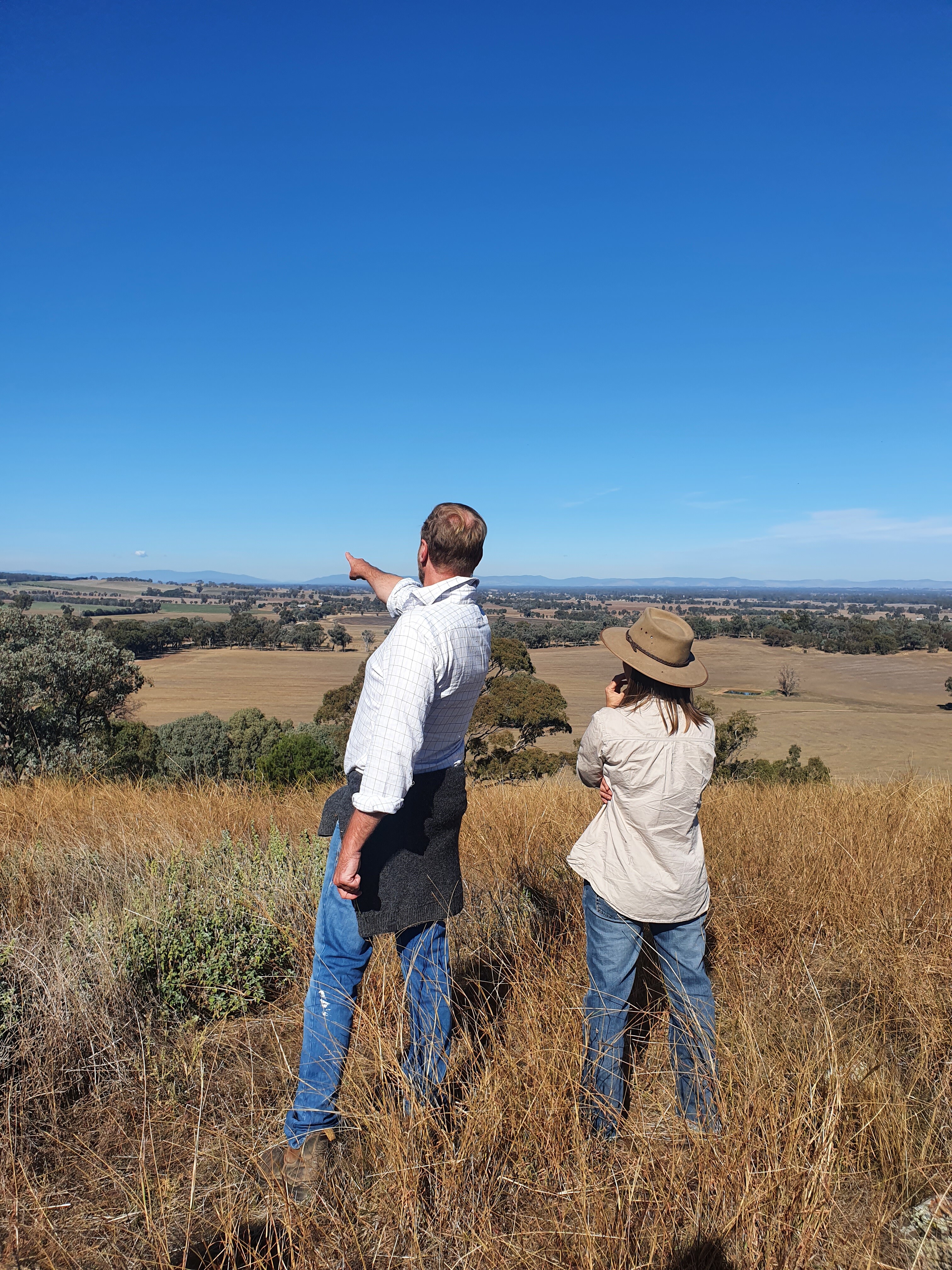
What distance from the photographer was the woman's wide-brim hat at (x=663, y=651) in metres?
2.25

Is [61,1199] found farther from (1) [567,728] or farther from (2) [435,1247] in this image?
(1) [567,728]

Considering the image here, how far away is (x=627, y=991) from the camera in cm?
230

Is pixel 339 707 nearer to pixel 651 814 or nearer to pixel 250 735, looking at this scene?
pixel 250 735

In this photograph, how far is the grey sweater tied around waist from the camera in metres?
2.08

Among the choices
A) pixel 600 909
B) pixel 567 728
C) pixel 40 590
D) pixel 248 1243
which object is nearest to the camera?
pixel 248 1243

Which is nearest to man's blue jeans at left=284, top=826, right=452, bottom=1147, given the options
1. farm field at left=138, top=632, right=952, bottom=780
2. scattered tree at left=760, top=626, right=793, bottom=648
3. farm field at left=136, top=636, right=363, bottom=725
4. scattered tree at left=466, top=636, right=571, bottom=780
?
scattered tree at left=466, top=636, right=571, bottom=780

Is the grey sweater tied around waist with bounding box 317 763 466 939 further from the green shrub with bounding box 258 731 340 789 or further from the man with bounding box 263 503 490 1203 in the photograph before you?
the green shrub with bounding box 258 731 340 789

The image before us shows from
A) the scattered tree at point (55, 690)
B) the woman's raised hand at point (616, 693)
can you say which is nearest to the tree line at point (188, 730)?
the scattered tree at point (55, 690)

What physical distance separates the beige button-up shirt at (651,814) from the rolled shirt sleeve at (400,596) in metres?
0.72

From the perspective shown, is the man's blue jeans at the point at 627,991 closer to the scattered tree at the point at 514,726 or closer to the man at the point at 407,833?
the man at the point at 407,833

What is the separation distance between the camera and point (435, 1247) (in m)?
1.64

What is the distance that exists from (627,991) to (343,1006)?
91 centimetres

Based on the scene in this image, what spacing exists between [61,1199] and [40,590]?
16758 cm

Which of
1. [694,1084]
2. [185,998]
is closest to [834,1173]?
[694,1084]
